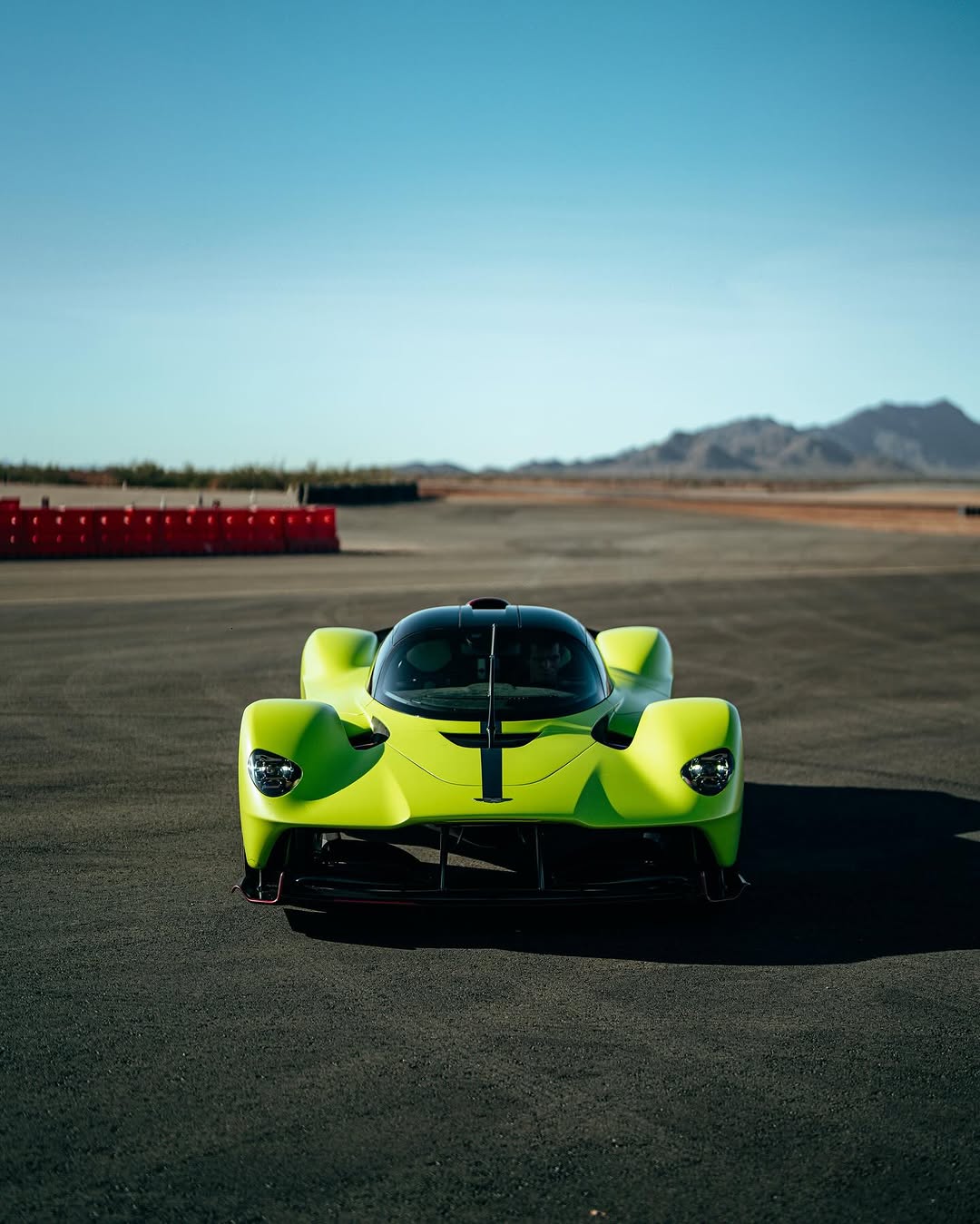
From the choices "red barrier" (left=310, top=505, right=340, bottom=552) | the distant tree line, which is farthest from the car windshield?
the distant tree line

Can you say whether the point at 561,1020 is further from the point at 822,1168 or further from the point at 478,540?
the point at 478,540

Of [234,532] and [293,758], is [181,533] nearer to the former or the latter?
[234,532]

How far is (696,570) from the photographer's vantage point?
989 inches

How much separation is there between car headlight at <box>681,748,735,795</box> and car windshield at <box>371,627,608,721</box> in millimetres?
908

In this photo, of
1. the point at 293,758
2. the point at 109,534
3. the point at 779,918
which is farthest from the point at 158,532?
the point at 779,918

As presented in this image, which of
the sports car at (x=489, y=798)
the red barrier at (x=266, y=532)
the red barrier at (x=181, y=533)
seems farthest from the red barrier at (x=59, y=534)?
the sports car at (x=489, y=798)

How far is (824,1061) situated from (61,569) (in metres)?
21.6

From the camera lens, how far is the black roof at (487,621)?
7.56m

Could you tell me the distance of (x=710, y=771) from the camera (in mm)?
6098

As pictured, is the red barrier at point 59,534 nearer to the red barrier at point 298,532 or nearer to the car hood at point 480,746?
the red barrier at point 298,532

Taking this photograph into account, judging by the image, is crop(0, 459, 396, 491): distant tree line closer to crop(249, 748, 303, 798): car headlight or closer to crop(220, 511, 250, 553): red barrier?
crop(220, 511, 250, 553): red barrier

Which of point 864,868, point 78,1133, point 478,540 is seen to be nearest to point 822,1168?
point 78,1133

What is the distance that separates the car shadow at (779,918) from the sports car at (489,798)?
0.71ft

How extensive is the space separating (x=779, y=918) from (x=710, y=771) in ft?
2.38
